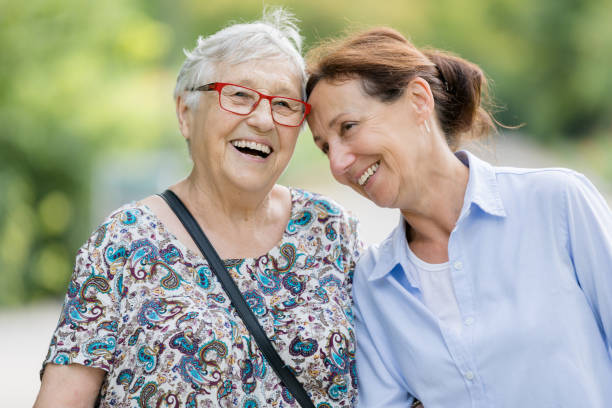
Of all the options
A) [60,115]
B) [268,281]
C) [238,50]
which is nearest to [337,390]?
[268,281]

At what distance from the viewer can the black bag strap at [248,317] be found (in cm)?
229

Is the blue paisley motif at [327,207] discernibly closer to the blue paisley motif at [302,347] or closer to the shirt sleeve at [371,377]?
the shirt sleeve at [371,377]

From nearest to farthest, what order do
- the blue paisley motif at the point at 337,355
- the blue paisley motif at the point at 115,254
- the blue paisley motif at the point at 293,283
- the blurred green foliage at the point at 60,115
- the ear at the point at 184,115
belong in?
the blue paisley motif at the point at 115,254 < the blue paisley motif at the point at 337,355 < the blue paisley motif at the point at 293,283 < the ear at the point at 184,115 < the blurred green foliage at the point at 60,115

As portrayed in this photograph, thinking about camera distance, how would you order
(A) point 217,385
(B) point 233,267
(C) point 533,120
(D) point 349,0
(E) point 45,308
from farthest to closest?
1. (D) point 349,0
2. (C) point 533,120
3. (E) point 45,308
4. (B) point 233,267
5. (A) point 217,385

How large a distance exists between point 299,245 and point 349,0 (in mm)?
21411

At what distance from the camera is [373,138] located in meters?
2.31

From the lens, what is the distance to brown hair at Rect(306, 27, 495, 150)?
2336 millimetres

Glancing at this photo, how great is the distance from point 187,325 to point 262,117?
76cm

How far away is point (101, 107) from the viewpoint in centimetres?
839

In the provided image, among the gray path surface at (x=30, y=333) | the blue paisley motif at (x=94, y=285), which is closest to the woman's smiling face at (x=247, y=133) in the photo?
the blue paisley motif at (x=94, y=285)

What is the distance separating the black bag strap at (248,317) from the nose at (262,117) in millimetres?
415

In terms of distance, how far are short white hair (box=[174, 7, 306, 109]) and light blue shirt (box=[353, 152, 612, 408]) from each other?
0.79m

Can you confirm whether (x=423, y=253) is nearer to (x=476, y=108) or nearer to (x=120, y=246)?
(x=476, y=108)

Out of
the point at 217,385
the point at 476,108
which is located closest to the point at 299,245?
the point at 217,385
